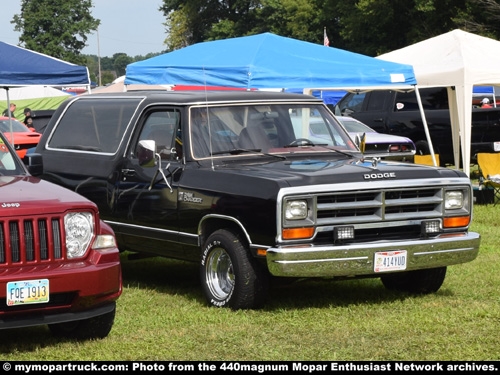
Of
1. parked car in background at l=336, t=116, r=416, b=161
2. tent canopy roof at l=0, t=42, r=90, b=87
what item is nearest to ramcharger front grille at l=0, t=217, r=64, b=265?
tent canopy roof at l=0, t=42, r=90, b=87

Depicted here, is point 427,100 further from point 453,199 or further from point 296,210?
point 296,210

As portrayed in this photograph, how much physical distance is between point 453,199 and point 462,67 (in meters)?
10.4

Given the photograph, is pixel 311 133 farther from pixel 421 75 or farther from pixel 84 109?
pixel 421 75

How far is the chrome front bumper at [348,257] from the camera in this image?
8219 mm

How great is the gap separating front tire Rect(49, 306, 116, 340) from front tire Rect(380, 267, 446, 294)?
111 inches

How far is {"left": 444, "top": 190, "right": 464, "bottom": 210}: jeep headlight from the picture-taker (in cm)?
905

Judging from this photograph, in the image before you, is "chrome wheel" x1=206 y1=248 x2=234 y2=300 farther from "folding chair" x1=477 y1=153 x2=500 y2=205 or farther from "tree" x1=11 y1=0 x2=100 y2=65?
"tree" x1=11 y1=0 x2=100 y2=65

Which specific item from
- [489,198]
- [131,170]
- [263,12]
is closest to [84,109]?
[131,170]

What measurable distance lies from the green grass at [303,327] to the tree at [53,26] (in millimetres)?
99463

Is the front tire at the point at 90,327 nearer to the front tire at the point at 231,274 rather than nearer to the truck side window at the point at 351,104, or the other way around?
the front tire at the point at 231,274

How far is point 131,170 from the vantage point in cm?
997

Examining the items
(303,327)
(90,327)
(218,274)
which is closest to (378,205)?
(303,327)

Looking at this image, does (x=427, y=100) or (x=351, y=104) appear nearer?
(x=427, y=100)

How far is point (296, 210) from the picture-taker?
830cm
